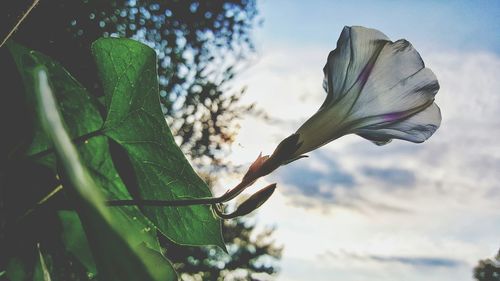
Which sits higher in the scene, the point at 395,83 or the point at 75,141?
the point at 395,83

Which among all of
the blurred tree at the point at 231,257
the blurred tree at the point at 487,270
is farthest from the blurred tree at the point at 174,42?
the blurred tree at the point at 487,270

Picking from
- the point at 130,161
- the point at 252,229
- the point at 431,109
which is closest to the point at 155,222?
the point at 130,161

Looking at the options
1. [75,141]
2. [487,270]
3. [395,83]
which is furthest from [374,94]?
[487,270]

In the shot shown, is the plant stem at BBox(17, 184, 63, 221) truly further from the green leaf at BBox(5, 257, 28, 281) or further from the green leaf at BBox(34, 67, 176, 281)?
the green leaf at BBox(34, 67, 176, 281)

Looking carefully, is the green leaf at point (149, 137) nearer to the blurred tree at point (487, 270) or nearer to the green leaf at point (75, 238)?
the green leaf at point (75, 238)

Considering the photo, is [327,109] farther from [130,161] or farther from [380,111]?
[130,161]

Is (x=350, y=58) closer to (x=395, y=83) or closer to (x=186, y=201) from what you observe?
(x=395, y=83)
